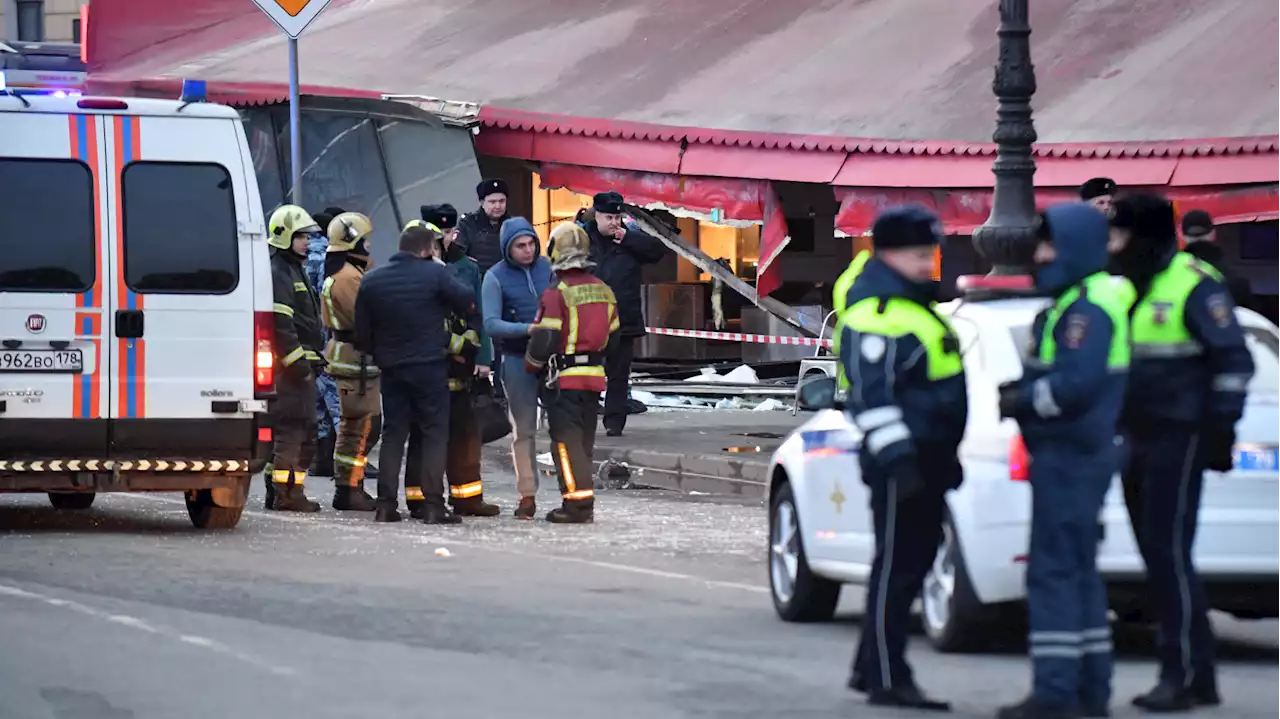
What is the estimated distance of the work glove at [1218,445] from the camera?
28.8ft

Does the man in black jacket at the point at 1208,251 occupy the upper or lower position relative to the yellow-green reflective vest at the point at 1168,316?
upper

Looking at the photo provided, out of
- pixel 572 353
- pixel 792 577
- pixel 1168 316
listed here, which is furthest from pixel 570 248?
pixel 1168 316

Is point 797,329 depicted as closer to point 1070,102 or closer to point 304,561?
point 1070,102

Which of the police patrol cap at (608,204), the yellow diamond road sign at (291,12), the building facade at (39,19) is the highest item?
the building facade at (39,19)

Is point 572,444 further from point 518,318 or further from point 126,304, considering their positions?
point 126,304

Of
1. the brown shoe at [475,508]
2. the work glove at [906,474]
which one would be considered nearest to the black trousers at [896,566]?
the work glove at [906,474]

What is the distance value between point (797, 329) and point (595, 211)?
490 centimetres

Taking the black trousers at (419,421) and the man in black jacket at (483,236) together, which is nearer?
the black trousers at (419,421)

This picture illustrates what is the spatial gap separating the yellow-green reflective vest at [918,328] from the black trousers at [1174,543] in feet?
2.59

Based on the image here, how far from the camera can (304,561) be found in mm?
13328

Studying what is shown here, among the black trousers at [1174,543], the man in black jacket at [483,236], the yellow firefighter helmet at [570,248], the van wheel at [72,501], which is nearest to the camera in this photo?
the black trousers at [1174,543]

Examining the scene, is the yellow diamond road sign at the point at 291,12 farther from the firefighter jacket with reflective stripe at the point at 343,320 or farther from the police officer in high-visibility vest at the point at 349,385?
the firefighter jacket with reflective stripe at the point at 343,320

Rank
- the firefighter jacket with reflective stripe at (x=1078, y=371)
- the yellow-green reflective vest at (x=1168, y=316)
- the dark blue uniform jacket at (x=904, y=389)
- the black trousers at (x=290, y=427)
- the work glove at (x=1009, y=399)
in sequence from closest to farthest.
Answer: the firefighter jacket with reflective stripe at (x=1078, y=371)
the work glove at (x=1009, y=399)
the dark blue uniform jacket at (x=904, y=389)
the yellow-green reflective vest at (x=1168, y=316)
the black trousers at (x=290, y=427)

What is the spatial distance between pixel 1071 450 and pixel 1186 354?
964mm
